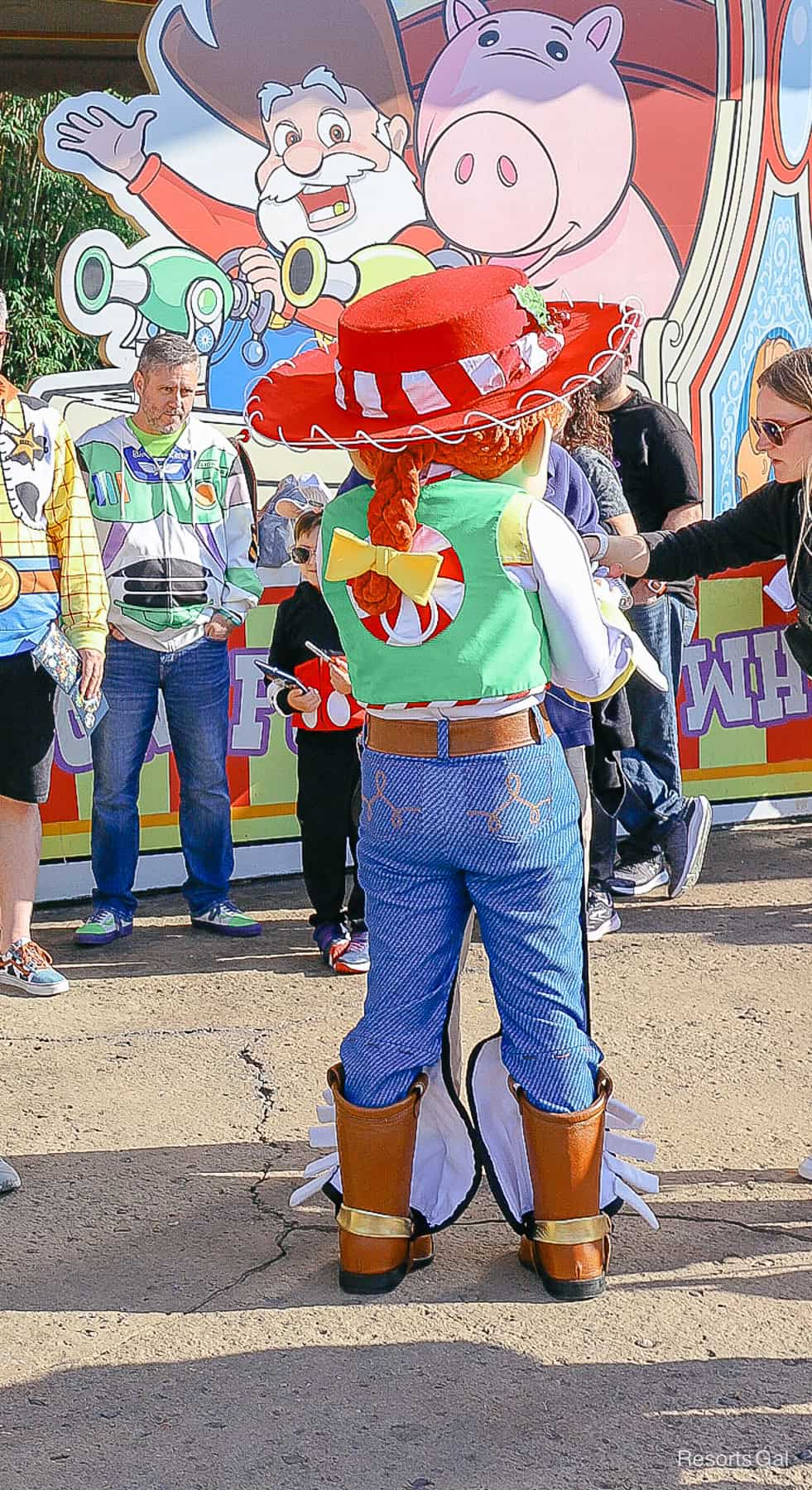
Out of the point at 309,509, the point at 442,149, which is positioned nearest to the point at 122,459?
the point at 309,509

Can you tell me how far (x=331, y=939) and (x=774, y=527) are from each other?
2.38 m

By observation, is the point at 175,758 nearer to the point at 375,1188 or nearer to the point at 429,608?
the point at 375,1188

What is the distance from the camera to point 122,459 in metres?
5.72

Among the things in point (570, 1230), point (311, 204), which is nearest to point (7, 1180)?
point (570, 1230)

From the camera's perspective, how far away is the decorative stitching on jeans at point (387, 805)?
332 centimetres

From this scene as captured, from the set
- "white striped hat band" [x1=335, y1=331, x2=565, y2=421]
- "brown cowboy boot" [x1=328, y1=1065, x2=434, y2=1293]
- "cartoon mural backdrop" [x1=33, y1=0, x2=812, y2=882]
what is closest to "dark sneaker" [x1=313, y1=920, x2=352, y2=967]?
"cartoon mural backdrop" [x1=33, y1=0, x2=812, y2=882]

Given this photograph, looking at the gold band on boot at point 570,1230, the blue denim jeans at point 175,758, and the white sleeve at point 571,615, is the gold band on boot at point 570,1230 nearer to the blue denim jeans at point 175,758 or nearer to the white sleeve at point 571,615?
the white sleeve at point 571,615

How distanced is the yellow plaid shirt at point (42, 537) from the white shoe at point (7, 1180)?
175 centimetres

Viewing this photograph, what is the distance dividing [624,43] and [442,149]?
984 millimetres

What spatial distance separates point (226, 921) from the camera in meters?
6.02

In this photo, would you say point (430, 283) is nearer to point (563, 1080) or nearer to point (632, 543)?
point (632, 543)

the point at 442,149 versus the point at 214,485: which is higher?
the point at 442,149

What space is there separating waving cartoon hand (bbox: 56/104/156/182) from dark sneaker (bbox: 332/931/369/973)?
2.92 m

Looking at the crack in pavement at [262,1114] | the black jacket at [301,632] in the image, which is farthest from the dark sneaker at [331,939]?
the black jacket at [301,632]
